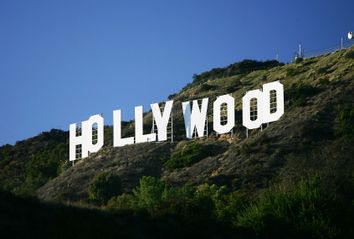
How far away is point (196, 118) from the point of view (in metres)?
70.8

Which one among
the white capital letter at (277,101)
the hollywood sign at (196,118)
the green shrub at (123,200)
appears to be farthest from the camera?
the hollywood sign at (196,118)

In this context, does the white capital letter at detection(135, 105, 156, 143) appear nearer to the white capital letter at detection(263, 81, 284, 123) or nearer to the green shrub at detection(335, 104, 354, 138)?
the white capital letter at detection(263, 81, 284, 123)

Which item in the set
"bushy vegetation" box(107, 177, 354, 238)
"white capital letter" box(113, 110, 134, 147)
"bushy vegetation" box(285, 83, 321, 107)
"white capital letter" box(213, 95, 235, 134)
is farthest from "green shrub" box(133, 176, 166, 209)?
"bushy vegetation" box(285, 83, 321, 107)

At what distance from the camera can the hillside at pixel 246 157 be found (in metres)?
56.3

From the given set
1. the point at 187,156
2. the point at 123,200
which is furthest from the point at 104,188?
the point at 187,156

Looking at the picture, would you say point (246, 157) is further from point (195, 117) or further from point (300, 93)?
point (300, 93)

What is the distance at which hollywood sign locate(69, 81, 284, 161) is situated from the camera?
6612cm

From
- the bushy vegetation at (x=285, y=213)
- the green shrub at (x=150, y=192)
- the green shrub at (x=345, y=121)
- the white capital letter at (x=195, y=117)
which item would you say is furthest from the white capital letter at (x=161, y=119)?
the bushy vegetation at (x=285, y=213)

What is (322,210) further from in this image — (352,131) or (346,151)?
→ (352,131)

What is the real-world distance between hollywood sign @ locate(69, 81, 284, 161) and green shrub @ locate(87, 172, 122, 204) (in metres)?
8.05

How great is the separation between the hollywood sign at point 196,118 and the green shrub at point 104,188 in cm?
805

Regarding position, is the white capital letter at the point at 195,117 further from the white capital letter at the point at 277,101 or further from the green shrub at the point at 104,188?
the green shrub at the point at 104,188

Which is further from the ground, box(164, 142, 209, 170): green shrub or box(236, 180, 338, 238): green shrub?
box(164, 142, 209, 170): green shrub

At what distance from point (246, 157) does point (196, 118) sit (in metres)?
8.87
